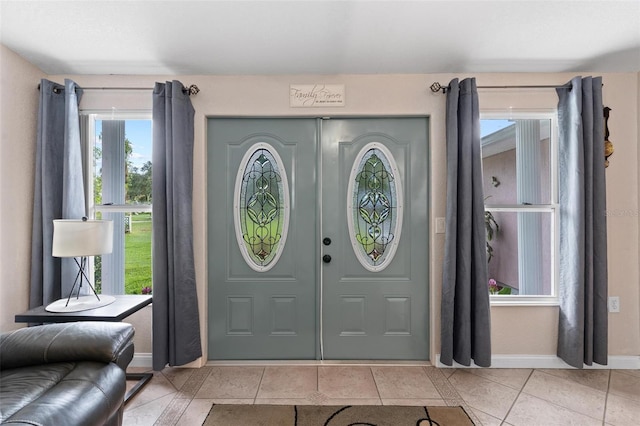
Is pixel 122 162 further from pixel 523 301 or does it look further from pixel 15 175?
pixel 523 301

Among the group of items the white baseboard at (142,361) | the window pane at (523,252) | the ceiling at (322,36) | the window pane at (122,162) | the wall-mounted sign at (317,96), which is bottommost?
the white baseboard at (142,361)

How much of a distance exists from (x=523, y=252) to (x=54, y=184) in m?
3.77

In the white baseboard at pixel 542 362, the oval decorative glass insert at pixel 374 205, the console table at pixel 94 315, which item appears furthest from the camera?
the oval decorative glass insert at pixel 374 205

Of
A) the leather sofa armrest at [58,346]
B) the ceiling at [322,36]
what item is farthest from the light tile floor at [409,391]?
the ceiling at [322,36]

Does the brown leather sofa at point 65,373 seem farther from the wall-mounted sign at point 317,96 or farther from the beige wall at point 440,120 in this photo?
the wall-mounted sign at point 317,96

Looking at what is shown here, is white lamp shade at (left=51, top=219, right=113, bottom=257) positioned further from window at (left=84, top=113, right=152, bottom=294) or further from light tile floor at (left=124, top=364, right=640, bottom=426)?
light tile floor at (left=124, top=364, right=640, bottom=426)

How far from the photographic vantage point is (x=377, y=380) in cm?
227

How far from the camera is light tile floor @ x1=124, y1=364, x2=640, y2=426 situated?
74.6 inches

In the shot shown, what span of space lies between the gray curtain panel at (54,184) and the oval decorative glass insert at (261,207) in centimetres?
122

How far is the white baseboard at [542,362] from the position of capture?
243 centimetres

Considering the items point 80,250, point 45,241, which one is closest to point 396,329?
point 80,250

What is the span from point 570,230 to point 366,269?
1557mm

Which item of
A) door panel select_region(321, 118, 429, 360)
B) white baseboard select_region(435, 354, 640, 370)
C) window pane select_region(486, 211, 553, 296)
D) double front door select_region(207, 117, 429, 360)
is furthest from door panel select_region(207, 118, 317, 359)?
window pane select_region(486, 211, 553, 296)

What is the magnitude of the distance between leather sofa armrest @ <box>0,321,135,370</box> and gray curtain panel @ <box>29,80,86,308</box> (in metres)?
0.86
